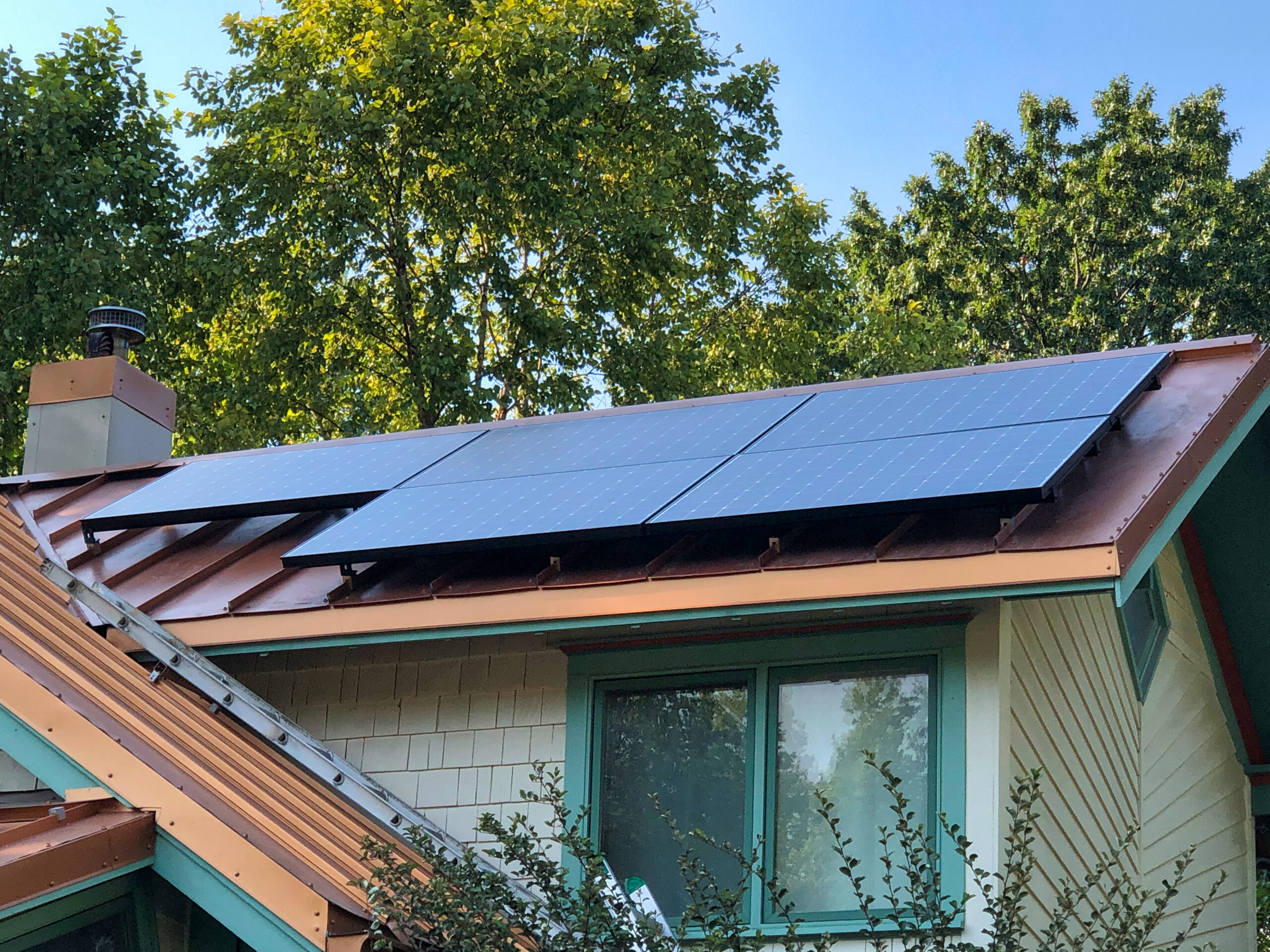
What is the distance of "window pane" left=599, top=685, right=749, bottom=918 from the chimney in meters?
5.50

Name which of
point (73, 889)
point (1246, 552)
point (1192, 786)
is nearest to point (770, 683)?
point (73, 889)

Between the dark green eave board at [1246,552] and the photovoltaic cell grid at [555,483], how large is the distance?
280cm

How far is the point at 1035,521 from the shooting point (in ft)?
24.9

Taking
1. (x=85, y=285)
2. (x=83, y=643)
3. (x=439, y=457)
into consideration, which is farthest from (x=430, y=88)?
(x=83, y=643)

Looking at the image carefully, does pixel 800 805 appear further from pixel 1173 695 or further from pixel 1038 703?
pixel 1173 695

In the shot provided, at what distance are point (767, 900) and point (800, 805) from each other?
20.7 inches

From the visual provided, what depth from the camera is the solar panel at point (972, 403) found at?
28.3 ft

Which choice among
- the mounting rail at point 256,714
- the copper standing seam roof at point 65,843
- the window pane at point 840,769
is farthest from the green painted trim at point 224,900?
the window pane at point 840,769

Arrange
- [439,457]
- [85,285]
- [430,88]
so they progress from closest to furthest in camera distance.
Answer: [439,457], [85,285], [430,88]

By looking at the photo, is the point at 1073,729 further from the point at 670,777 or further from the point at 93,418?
the point at 93,418

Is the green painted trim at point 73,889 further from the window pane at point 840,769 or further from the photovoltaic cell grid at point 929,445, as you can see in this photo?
the window pane at point 840,769

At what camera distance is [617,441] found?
10.1m

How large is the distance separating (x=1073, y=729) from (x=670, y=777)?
2442 mm

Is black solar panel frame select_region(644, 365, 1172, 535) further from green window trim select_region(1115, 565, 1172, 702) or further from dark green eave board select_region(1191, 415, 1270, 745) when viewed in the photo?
green window trim select_region(1115, 565, 1172, 702)
